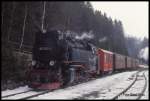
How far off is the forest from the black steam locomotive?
4.70ft

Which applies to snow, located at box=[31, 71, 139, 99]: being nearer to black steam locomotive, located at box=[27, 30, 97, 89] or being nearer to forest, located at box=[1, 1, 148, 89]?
black steam locomotive, located at box=[27, 30, 97, 89]

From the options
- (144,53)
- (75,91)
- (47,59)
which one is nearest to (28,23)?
(47,59)

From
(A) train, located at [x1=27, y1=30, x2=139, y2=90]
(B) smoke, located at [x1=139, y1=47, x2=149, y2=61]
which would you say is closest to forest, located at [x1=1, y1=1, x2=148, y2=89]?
(A) train, located at [x1=27, y1=30, x2=139, y2=90]

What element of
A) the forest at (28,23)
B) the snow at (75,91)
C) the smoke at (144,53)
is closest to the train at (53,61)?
the snow at (75,91)

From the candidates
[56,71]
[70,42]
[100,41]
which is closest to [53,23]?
[70,42]

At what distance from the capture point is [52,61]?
753 inches

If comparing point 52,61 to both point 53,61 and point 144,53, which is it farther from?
point 144,53

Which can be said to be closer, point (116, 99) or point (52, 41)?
point (116, 99)

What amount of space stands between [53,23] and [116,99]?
17112mm

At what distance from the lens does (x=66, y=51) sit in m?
19.6

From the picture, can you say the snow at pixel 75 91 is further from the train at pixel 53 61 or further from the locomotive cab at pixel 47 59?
the locomotive cab at pixel 47 59

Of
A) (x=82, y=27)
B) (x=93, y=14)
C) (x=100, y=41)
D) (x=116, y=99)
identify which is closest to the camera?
(x=116, y=99)

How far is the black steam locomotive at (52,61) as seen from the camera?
18484 millimetres

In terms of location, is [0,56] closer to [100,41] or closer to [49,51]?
[49,51]
